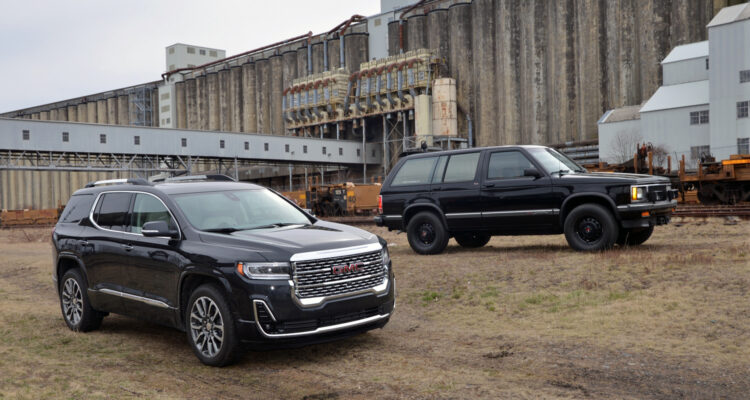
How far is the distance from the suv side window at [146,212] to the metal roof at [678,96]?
41.2 metres

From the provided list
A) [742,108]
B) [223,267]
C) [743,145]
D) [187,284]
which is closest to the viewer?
[223,267]

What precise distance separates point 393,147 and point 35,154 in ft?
108

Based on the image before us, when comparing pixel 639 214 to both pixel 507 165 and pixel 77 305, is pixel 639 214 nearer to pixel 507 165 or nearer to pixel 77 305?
pixel 507 165

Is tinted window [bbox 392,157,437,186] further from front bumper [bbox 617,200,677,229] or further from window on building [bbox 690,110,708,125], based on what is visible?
window on building [bbox 690,110,708,125]

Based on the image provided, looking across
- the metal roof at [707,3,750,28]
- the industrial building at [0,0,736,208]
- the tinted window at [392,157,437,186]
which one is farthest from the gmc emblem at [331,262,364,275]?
the industrial building at [0,0,736,208]

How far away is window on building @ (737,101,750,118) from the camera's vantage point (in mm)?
37803

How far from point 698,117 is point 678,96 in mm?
2363

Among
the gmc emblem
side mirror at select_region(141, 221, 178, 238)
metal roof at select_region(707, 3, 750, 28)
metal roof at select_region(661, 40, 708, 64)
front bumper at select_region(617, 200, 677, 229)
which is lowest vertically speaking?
the gmc emblem

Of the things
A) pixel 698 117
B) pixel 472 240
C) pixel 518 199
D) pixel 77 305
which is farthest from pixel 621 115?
pixel 77 305

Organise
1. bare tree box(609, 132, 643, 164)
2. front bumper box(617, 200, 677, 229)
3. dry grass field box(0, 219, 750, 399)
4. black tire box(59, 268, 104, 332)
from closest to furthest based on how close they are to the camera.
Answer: dry grass field box(0, 219, 750, 399)
black tire box(59, 268, 104, 332)
front bumper box(617, 200, 677, 229)
bare tree box(609, 132, 643, 164)

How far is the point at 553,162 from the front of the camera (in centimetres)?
1179

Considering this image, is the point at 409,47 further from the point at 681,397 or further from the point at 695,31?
the point at 681,397

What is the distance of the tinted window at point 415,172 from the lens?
1304cm

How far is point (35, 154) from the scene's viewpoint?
50.2 metres
